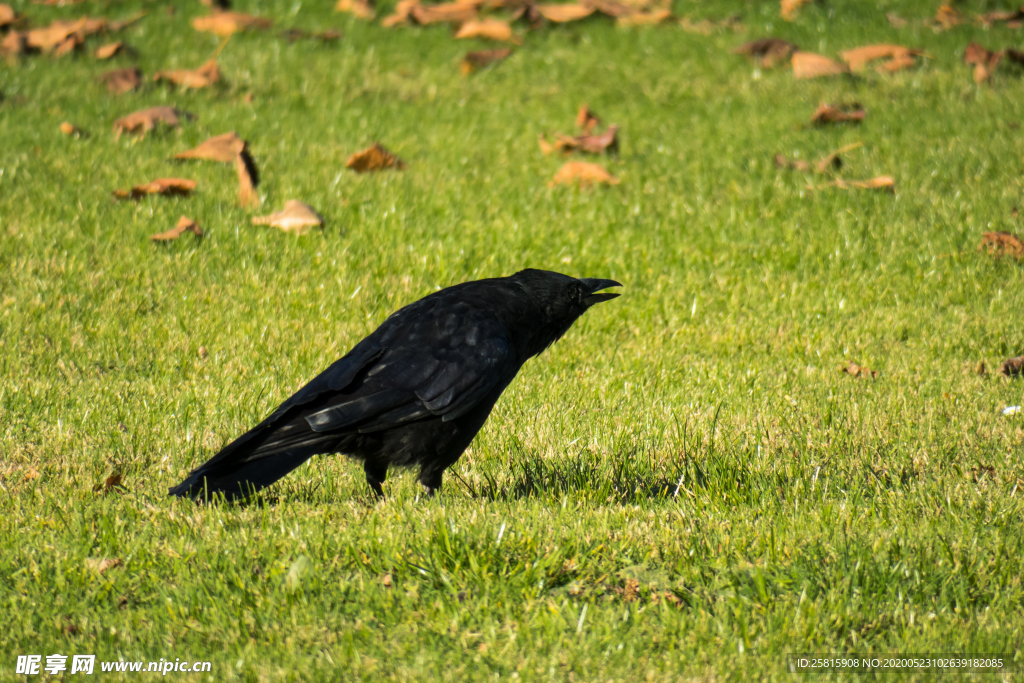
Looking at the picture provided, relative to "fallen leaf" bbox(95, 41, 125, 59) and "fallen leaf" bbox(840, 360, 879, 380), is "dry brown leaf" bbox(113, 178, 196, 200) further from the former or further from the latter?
"fallen leaf" bbox(840, 360, 879, 380)

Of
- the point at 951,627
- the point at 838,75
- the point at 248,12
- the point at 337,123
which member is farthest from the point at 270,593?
the point at 248,12

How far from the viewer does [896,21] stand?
1228cm

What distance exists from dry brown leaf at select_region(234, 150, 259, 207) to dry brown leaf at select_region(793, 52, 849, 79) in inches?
238

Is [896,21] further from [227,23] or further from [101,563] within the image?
[101,563]

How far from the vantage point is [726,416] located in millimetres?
5430

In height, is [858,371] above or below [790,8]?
below

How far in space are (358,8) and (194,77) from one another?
3.19 m

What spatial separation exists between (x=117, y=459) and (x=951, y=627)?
149 inches

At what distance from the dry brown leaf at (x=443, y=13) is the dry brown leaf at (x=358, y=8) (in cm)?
58

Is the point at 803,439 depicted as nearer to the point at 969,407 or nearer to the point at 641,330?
the point at 969,407

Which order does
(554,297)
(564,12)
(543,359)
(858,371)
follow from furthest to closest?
1. (564,12)
2. (543,359)
3. (858,371)
4. (554,297)

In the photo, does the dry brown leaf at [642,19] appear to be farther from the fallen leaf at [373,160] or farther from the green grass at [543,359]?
the fallen leaf at [373,160]

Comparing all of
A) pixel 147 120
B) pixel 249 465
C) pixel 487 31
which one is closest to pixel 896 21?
pixel 487 31

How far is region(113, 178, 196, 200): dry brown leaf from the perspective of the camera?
7797 mm
